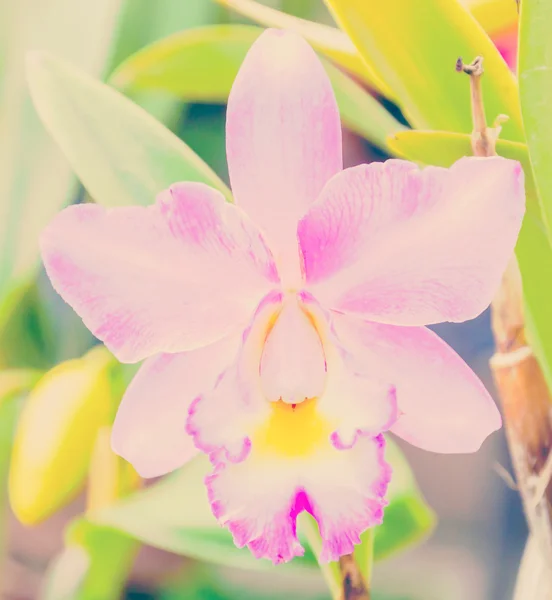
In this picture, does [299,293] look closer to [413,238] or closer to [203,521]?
[413,238]

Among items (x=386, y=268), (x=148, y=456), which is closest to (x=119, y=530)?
(x=148, y=456)

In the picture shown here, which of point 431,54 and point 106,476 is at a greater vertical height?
point 431,54

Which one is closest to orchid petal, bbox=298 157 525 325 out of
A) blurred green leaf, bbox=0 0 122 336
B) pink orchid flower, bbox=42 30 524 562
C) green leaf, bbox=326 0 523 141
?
pink orchid flower, bbox=42 30 524 562

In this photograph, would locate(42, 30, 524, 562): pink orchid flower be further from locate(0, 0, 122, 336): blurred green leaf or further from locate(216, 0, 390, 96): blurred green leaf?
locate(0, 0, 122, 336): blurred green leaf

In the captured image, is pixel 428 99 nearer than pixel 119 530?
Yes

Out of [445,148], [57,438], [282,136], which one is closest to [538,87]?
[445,148]

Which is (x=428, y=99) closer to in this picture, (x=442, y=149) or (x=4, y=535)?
(x=442, y=149)

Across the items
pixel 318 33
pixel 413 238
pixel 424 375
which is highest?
pixel 318 33
